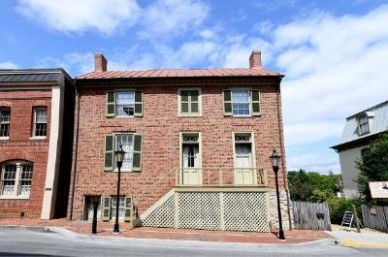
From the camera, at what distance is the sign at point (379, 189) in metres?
16.5

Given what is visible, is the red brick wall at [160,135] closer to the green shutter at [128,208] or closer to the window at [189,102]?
the window at [189,102]

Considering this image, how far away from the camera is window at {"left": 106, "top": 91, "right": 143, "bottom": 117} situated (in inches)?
727

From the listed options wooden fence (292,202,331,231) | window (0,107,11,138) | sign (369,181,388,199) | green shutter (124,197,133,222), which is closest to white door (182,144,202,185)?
green shutter (124,197,133,222)

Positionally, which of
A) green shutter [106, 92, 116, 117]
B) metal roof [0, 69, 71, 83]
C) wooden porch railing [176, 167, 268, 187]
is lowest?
wooden porch railing [176, 167, 268, 187]

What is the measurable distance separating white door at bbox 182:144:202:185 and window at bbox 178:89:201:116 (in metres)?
1.86

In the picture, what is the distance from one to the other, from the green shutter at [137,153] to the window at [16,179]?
18.8ft

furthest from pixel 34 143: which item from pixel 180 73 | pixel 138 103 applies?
pixel 180 73

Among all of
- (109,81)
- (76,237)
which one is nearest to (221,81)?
(109,81)

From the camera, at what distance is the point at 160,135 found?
18031 millimetres

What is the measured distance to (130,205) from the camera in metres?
17.0

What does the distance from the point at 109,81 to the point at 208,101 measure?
5.75m

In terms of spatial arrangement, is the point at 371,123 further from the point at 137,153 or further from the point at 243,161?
the point at 137,153

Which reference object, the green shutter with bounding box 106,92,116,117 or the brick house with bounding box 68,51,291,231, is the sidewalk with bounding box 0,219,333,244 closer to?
the brick house with bounding box 68,51,291,231

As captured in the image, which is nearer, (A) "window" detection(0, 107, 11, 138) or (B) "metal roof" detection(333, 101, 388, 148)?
(A) "window" detection(0, 107, 11, 138)
